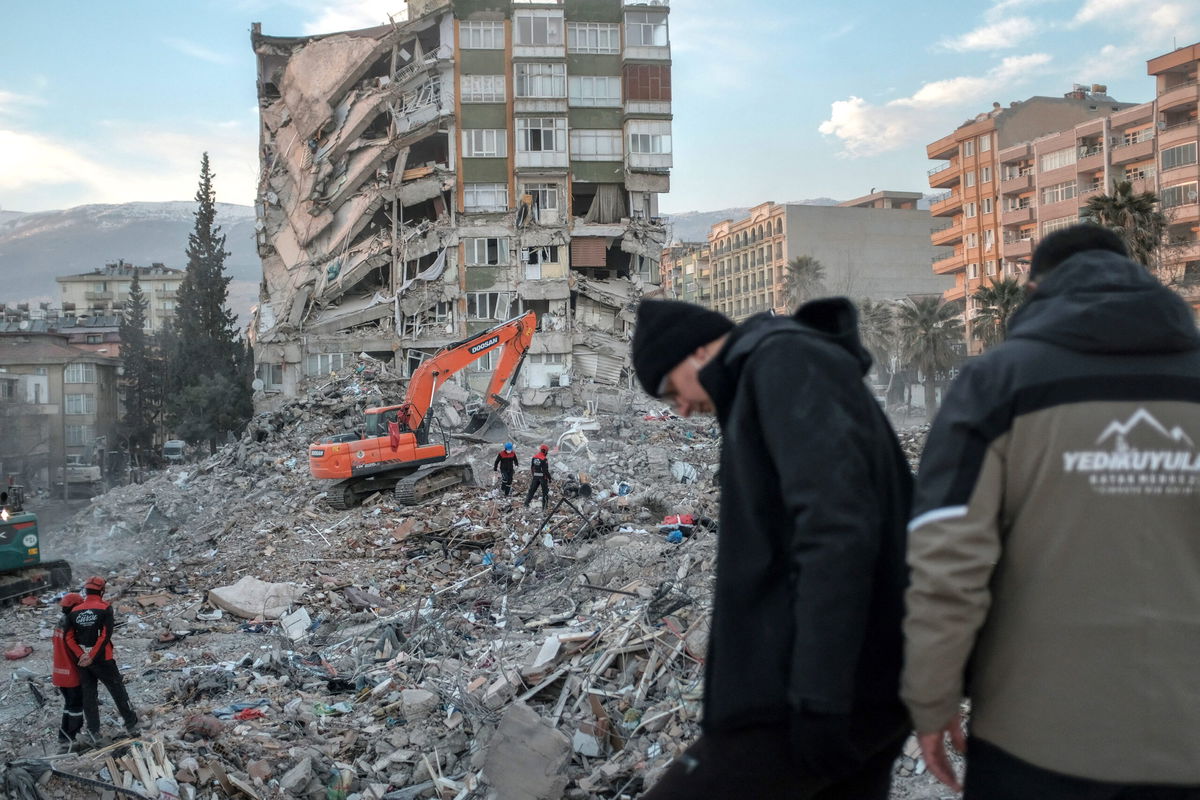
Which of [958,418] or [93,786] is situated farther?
[93,786]

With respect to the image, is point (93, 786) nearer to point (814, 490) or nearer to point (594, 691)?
point (594, 691)

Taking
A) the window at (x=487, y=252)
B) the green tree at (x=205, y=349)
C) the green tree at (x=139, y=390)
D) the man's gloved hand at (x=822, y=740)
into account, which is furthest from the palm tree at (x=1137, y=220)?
the green tree at (x=139, y=390)

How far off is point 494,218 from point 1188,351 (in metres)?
42.3

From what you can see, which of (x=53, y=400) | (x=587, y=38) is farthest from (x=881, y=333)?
(x=53, y=400)

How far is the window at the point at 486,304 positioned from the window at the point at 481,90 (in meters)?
8.68

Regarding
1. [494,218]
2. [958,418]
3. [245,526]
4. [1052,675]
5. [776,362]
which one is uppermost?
[494,218]

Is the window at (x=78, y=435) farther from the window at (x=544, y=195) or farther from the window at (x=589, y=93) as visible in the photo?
the window at (x=589, y=93)

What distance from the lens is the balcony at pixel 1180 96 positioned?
4412cm

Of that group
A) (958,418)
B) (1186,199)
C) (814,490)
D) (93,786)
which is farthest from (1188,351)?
(1186,199)

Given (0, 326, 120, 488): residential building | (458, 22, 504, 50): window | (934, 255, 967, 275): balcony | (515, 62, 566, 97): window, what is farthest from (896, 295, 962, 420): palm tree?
(0, 326, 120, 488): residential building

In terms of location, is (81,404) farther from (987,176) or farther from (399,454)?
(987,176)

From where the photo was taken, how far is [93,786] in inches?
237

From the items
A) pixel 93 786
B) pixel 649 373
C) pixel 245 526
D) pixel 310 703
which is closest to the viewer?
pixel 649 373

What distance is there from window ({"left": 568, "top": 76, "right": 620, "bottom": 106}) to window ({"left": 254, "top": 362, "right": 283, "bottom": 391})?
18429 mm
